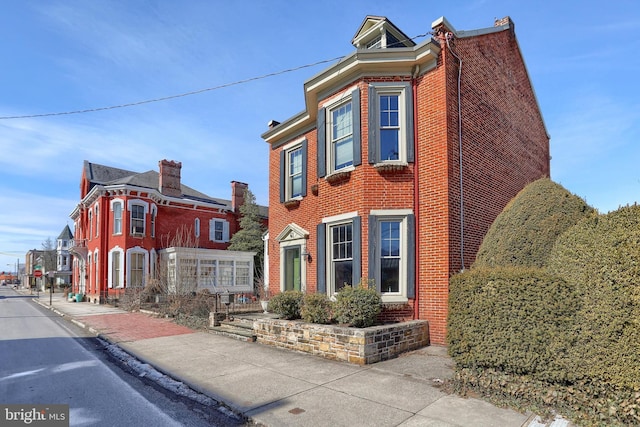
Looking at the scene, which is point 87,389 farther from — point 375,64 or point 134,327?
point 375,64

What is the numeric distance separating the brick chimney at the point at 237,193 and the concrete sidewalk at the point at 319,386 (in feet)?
73.0

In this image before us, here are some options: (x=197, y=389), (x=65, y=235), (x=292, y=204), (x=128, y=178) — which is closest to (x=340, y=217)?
(x=292, y=204)

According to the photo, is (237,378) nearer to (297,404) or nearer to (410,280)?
(297,404)

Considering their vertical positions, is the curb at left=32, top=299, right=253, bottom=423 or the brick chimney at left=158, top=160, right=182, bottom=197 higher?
the brick chimney at left=158, top=160, right=182, bottom=197

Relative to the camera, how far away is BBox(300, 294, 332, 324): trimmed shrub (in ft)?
28.9

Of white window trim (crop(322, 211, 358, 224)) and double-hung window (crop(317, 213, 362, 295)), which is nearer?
double-hung window (crop(317, 213, 362, 295))

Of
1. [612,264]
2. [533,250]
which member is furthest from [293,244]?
[612,264]

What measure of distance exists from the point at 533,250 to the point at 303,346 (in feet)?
17.1

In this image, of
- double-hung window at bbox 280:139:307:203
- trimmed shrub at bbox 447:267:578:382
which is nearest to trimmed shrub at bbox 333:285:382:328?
trimmed shrub at bbox 447:267:578:382

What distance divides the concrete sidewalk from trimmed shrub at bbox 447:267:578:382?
742 mm

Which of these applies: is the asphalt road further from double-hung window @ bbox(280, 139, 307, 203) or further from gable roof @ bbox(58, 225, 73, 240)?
gable roof @ bbox(58, 225, 73, 240)

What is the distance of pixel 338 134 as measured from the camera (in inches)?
431

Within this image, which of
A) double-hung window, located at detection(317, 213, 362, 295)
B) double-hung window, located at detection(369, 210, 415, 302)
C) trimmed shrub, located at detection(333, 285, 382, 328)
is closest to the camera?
trimmed shrub, located at detection(333, 285, 382, 328)

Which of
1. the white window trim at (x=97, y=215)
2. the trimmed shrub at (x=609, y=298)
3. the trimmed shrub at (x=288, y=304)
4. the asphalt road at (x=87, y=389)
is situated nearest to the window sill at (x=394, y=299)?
the trimmed shrub at (x=288, y=304)
